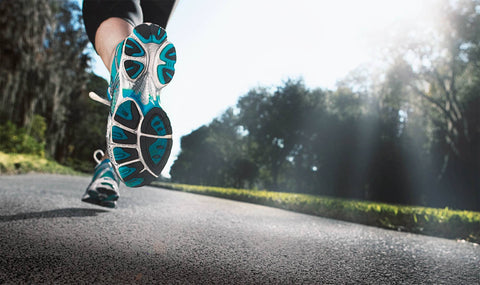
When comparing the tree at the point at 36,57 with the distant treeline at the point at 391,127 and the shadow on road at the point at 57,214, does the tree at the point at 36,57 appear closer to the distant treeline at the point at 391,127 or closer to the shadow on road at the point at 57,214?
the shadow on road at the point at 57,214

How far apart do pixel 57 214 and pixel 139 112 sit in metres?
1.33

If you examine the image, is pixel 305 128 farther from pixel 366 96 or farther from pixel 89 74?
pixel 89 74

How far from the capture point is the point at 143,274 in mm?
1235

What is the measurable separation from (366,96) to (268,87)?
8.42 m

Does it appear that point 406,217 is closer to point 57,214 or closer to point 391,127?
point 57,214

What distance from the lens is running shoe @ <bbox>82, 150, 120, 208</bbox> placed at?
7.98ft

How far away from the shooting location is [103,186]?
8.00 feet

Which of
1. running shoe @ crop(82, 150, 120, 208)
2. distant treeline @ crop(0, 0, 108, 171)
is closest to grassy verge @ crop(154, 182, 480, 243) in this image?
running shoe @ crop(82, 150, 120, 208)

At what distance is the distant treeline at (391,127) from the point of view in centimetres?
1569

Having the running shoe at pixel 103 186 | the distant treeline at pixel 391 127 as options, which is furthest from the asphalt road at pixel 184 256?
the distant treeline at pixel 391 127

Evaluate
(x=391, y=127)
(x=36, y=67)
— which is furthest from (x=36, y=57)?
(x=391, y=127)

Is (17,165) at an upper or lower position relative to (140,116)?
lower

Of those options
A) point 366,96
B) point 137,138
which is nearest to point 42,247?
point 137,138

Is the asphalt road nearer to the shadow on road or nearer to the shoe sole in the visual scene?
the shadow on road
